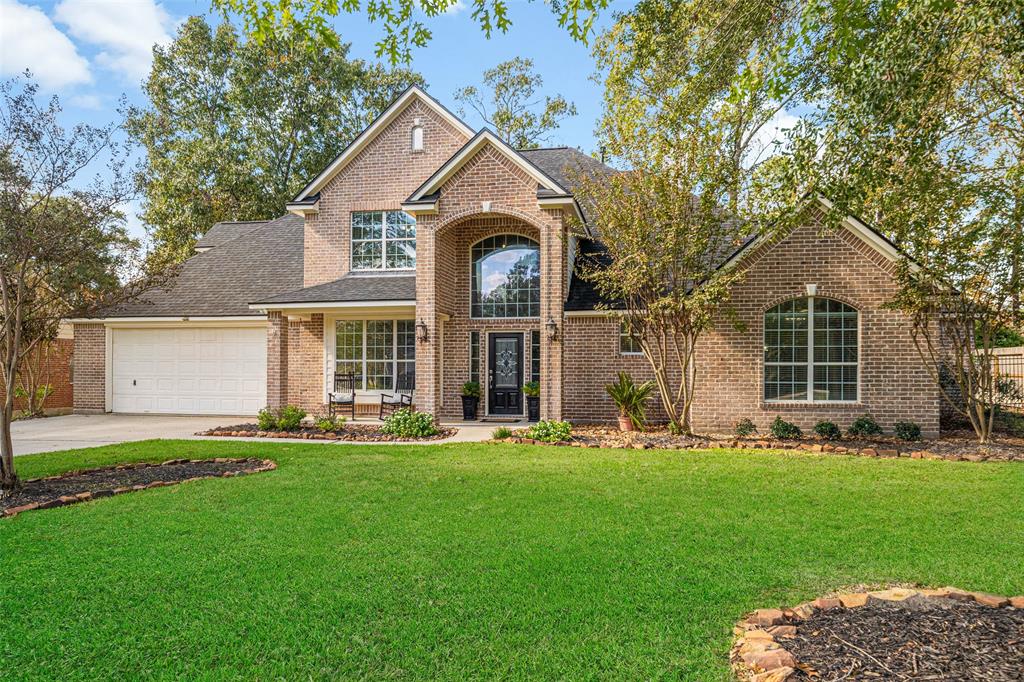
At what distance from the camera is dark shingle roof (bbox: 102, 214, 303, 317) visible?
59.4ft

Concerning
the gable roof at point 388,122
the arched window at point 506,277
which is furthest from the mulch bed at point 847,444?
the gable roof at point 388,122

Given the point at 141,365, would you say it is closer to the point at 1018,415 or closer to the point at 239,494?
Result: the point at 239,494

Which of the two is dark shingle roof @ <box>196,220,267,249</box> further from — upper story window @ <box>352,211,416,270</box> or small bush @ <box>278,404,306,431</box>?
small bush @ <box>278,404,306,431</box>

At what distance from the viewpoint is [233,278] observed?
1930 centimetres

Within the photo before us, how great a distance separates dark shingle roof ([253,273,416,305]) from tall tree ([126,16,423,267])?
17.7 m

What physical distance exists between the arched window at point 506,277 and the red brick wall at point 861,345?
4654 millimetres

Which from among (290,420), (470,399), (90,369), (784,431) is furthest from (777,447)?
(90,369)

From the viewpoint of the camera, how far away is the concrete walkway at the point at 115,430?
1235 cm

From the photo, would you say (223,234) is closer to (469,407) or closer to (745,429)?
(469,407)

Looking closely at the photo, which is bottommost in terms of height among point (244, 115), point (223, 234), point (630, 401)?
point (630, 401)

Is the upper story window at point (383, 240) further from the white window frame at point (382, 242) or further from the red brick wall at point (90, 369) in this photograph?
→ the red brick wall at point (90, 369)

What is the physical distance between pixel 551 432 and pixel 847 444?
17.6 feet

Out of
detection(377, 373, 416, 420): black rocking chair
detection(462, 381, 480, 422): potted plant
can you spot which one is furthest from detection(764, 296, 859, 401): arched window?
detection(377, 373, 416, 420): black rocking chair

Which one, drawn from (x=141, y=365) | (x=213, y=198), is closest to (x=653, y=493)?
(x=141, y=365)
